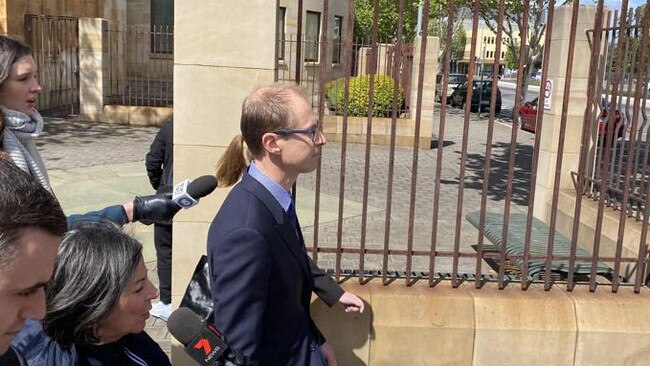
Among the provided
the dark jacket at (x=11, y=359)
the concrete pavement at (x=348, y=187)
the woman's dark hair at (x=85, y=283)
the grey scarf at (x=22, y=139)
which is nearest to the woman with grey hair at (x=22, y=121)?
the grey scarf at (x=22, y=139)

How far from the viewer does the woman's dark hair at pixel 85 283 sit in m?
1.63

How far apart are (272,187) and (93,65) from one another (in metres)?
15.9

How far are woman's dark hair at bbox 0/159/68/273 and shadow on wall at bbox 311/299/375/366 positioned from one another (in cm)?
234

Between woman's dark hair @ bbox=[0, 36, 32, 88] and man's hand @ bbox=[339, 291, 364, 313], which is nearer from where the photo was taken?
woman's dark hair @ bbox=[0, 36, 32, 88]

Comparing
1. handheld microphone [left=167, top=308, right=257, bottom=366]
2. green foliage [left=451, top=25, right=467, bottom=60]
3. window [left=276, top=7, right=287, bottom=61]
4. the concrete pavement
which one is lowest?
the concrete pavement

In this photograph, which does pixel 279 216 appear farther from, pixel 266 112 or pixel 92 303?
pixel 92 303

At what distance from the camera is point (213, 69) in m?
3.22

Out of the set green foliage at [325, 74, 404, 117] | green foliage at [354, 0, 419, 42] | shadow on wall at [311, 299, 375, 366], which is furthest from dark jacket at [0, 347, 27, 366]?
green foliage at [354, 0, 419, 42]

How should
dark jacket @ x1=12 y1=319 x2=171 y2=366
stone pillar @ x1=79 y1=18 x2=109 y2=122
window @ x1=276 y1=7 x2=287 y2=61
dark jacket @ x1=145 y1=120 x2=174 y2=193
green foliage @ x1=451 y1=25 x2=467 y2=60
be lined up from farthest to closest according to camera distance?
green foliage @ x1=451 y1=25 x2=467 y2=60 < stone pillar @ x1=79 y1=18 x2=109 y2=122 < dark jacket @ x1=145 y1=120 x2=174 y2=193 < window @ x1=276 y1=7 x2=287 y2=61 < dark jacket @ x1=12 y1=319 x2=171 y2=366

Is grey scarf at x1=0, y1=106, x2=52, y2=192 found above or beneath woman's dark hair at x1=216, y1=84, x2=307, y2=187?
beneath

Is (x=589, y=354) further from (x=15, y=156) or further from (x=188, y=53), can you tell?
(x=15, y=156)

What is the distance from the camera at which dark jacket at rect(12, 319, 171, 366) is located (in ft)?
5.30

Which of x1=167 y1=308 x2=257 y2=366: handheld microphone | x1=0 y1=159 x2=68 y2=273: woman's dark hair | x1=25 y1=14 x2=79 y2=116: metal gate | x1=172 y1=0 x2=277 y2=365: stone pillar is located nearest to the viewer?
x1=0 y1=159 x2=68 y2=273: woman's dark hair

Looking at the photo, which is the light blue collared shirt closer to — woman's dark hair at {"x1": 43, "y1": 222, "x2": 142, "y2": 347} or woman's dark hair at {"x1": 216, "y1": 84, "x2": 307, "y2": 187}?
woman's dark hair at {"x1": 216, "y1": 84, "x2": 307, "y2": 187}
